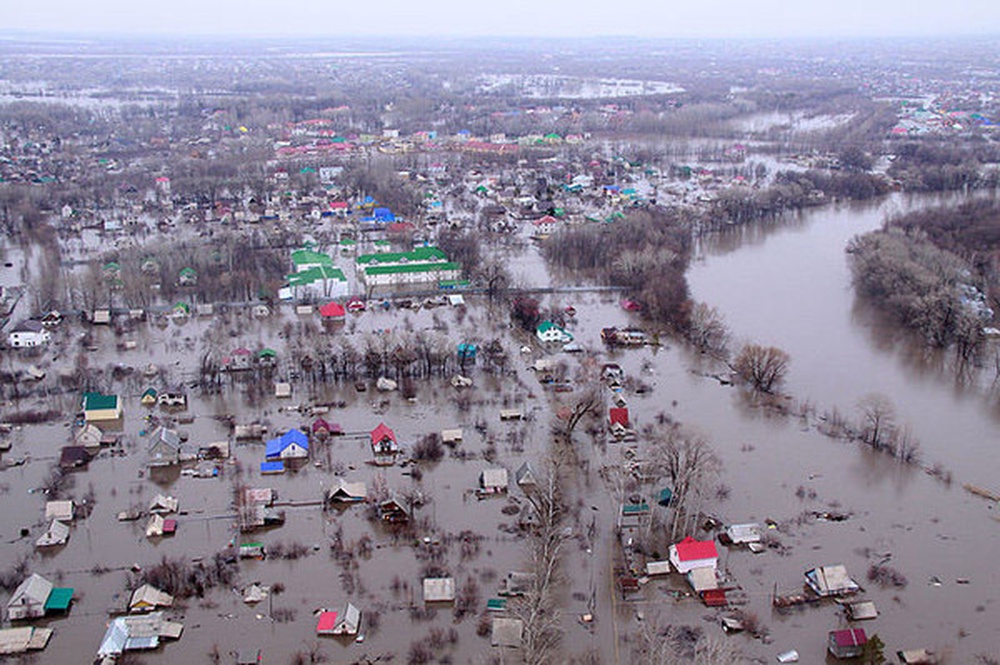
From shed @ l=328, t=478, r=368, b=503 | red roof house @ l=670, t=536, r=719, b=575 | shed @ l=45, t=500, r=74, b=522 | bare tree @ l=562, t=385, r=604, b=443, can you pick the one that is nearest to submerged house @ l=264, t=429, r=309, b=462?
shed @ l=328, t=478, r=368, b=503

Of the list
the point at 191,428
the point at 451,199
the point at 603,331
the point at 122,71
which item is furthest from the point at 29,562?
the point at 122,71

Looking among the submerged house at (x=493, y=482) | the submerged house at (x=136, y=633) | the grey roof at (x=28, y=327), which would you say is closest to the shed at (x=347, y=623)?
the submerged house at (x=136, y=633)

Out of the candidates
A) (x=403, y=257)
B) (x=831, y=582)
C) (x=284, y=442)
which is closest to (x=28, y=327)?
(x=284, y=442)

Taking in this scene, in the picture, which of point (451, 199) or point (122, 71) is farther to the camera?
point (122, 71)

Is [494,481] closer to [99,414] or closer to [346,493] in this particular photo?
[346,493]

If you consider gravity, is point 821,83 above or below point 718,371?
above

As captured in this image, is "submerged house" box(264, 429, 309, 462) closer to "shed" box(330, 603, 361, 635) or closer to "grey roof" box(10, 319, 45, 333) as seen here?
"shed" box(330, 603, 361, 635)

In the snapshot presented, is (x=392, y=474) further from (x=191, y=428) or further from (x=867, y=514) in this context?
(x=867, y=514)
